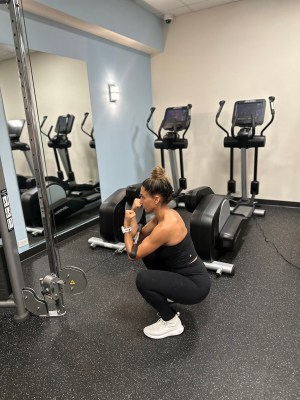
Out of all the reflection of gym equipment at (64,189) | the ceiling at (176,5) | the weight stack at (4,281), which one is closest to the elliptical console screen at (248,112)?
the ceiling at (176,5)

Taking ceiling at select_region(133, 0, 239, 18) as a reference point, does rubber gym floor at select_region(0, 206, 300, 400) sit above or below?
below

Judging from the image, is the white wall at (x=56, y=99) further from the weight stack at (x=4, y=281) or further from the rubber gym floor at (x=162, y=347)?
the rubber gym floor at (x=162, y=347)

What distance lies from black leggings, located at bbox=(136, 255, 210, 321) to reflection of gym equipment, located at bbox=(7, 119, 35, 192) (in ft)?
6.87

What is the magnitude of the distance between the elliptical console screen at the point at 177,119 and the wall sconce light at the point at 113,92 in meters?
0.85

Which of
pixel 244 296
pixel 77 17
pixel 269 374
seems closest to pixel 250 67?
pixel 77 17

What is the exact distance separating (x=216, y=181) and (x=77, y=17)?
3246mm

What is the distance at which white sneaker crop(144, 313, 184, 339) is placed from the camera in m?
2.00

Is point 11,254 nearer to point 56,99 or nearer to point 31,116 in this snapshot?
point 31,116

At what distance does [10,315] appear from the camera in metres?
2.34

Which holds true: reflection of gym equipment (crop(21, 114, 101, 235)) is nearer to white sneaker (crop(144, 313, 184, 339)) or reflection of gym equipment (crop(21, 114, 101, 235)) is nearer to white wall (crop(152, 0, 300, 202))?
white wall (crop(152, 0, 300, 202))

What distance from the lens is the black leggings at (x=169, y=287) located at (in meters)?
1.91

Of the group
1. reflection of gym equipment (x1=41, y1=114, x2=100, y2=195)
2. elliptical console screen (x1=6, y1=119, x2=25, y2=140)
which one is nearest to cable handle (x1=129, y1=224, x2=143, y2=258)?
elliptical console screen (x1=6, y1=119, x2=25, y2=140)

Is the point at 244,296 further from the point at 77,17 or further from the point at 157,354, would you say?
the point at 77,17

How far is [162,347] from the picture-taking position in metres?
1.93
